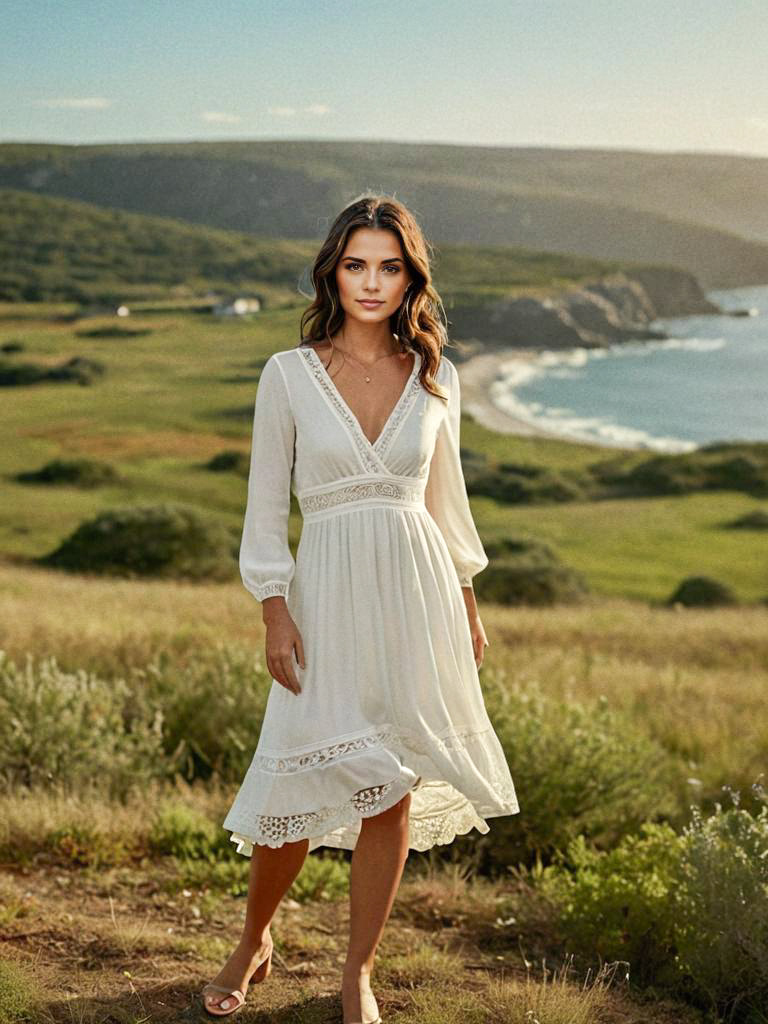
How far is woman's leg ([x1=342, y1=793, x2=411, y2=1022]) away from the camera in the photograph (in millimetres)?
2592

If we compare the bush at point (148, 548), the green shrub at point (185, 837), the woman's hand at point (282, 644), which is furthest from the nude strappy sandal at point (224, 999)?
the bush at point (148, 548)

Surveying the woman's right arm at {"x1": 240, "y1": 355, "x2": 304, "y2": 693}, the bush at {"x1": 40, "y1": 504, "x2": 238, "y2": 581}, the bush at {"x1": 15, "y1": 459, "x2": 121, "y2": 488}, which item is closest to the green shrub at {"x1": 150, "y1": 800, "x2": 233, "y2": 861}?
the woman's right arm at {"x1": 240, "y1": 355, "x2": 304, "y2": 693}

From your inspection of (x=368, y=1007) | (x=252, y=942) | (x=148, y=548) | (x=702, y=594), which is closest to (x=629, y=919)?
(x=368, y=1007)

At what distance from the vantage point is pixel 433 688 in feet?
8.56

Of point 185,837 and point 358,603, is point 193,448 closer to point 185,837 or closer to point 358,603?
point 185,837

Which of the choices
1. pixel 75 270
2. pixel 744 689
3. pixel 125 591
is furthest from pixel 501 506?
pixel 744 689

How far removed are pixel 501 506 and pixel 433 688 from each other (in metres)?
34.5

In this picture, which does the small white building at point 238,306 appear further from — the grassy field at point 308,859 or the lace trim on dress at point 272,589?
the lace trim on dress at point 272,589

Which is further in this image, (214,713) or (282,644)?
(214,713)

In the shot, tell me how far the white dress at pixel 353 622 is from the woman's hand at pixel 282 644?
1.1 inches

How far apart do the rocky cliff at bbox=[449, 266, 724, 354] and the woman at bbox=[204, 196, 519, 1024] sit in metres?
44.5

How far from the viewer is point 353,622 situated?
2588 millimetres

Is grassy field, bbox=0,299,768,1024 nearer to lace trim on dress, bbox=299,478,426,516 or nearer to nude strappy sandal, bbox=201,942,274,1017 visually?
nude strappy sandal, bbox=201,942,274,1017

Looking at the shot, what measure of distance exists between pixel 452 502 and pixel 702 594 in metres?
24.9
